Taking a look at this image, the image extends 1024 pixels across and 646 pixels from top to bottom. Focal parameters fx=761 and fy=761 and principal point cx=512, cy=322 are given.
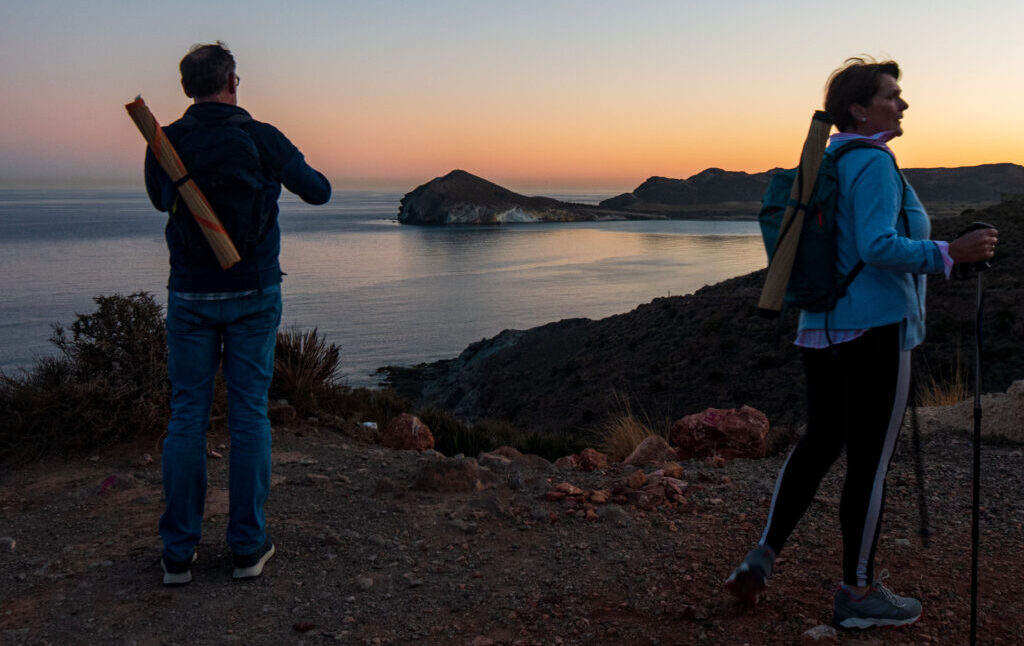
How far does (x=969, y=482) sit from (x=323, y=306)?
137ft

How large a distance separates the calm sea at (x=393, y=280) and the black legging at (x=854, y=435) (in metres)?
9.60

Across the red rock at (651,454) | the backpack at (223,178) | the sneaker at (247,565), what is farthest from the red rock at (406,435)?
the backpack at (223,178)

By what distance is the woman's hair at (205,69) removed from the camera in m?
2.84

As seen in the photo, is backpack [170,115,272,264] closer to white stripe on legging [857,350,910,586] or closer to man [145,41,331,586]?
man [145,41,331,586]

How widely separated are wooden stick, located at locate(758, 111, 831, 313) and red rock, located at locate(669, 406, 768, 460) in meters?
4.07

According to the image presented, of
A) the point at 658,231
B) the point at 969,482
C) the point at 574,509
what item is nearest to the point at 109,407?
the point at 574,509

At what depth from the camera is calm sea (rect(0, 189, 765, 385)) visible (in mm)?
35125

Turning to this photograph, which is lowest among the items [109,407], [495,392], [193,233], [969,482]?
[495,392]

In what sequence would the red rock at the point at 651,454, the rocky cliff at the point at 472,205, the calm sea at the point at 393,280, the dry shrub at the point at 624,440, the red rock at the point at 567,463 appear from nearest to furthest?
the red rock at the point at 567,463
the red rock at the point at 651,454
the dry shrub at the point at 624,440
the calm sea at the point at 393,280
the rocky cliff at the point at 472,205

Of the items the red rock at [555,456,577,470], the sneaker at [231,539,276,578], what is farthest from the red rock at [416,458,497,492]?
the sneaker at [231,539,276,578]

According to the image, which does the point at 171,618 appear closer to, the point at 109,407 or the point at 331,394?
the point at 109,407

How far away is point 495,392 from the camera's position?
26.3 metres

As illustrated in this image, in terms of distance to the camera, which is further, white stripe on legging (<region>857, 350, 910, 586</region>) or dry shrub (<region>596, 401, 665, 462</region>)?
dry shrub (<region>596, 401, 665, 462</region>)

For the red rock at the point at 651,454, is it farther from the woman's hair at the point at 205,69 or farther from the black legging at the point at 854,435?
the woman's hair at the point at 205,69
